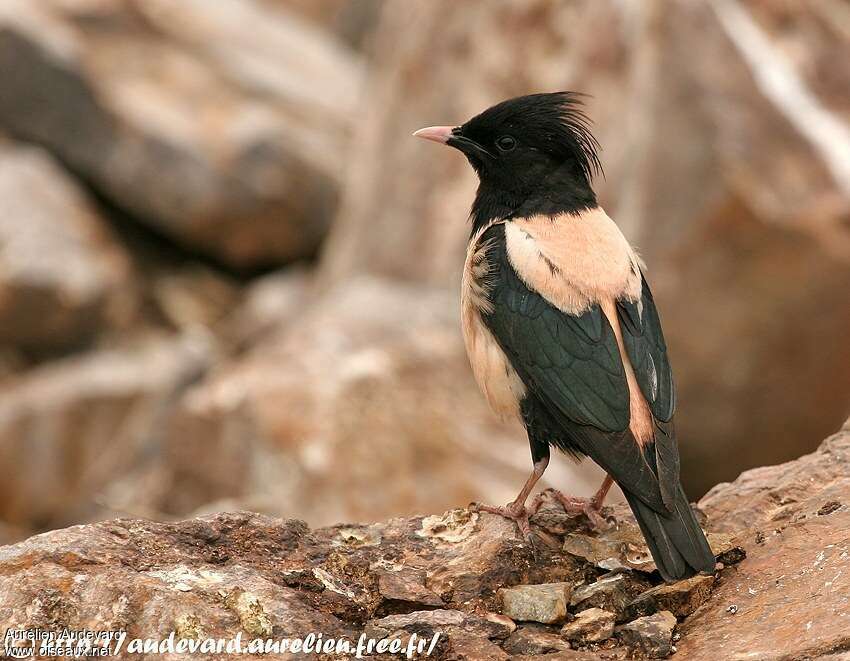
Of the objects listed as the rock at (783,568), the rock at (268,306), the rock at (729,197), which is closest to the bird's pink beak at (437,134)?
the rock at (783,568)

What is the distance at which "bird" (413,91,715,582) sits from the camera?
16.8ft

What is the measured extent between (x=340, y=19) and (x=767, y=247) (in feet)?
52.6

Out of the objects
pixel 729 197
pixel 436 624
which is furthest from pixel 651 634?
pixel 729 197

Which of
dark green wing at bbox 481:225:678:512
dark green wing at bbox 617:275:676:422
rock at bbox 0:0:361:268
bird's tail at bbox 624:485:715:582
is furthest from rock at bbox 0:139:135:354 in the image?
bird's tail at bbox 624:485:715:582

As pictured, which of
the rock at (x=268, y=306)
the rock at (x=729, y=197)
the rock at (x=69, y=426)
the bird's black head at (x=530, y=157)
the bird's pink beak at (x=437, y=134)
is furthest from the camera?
the rock at (x=268, y=306)

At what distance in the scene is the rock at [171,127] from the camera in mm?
15672

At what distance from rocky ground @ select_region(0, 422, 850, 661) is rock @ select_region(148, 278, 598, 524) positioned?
4.34 metres

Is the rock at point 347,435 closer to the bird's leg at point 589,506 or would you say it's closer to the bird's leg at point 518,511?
the bird's leg at point 589,506

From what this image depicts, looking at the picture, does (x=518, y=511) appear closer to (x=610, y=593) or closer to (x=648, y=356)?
(x=610, y=593)

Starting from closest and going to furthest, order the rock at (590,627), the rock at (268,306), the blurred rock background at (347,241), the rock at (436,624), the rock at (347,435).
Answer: the rock at (436,624) → the rock at (590,627) → the rock at (347,435) → the blurred rock background at (347,241) → the rock at (268,306)

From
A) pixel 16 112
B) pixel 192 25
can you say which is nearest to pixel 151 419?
pixel 16 112

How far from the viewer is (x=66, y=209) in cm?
1537

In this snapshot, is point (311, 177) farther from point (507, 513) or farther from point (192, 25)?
point (507, 513)

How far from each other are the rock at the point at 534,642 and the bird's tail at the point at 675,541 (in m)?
0.48
